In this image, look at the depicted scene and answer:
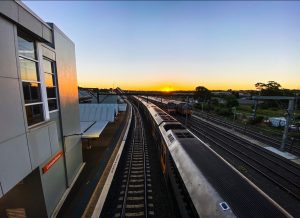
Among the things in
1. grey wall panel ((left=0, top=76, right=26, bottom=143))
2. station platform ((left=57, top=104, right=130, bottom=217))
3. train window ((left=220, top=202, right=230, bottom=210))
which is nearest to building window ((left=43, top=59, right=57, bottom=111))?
grey wall panel ((left=0, top=76, right=26, bottom=143))

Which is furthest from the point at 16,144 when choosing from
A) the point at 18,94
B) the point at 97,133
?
the point at 97,133

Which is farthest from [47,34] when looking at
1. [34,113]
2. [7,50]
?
[34,113]

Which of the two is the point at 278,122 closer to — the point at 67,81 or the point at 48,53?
the point at 67,81

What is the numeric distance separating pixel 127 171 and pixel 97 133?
606 centimetres

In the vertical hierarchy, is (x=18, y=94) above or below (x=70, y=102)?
above

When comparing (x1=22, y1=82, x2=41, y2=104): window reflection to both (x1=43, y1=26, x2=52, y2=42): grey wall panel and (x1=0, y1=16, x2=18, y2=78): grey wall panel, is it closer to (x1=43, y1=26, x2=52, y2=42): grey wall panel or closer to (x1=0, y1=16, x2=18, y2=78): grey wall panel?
(x1=0, y1=16, x2=18, y2=78): grey wall panel

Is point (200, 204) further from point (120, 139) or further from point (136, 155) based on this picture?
point (120, 139)

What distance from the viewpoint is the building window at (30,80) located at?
8188 mm

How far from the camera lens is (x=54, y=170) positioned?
10.6 metres

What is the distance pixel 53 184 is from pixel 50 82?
6.28 meters

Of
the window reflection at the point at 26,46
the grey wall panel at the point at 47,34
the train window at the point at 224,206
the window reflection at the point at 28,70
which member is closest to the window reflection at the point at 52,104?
the window reflection at the point at 28,70

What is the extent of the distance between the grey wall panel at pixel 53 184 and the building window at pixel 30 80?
321 centimetres

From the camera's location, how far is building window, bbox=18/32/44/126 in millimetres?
8188

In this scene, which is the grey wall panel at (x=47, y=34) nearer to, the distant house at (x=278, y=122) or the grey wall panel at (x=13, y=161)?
the grey wall panel at (x=13, y=161)
